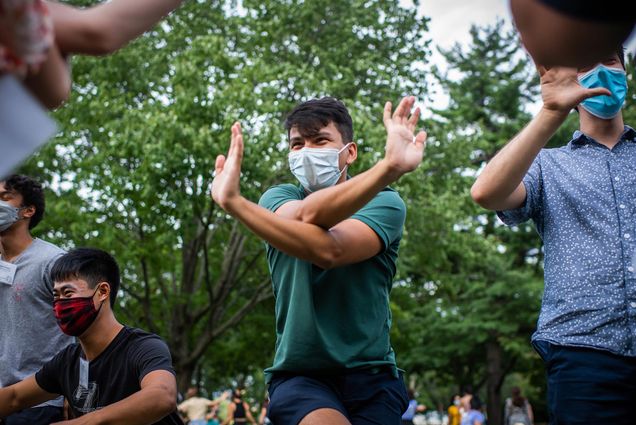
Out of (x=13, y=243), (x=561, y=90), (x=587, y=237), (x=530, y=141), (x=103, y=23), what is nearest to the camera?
(x=103, y=23)

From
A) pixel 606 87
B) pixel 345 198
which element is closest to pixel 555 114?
pixel 606 87

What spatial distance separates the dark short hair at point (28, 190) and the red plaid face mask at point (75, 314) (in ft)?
4.52

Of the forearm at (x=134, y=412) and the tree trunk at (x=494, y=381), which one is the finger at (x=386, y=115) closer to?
the forearm at (x=134, y=412)

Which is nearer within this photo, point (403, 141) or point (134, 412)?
point (403, 141)

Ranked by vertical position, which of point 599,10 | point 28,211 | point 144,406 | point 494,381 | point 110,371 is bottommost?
point 494,381

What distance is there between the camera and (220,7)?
2139 centimetres

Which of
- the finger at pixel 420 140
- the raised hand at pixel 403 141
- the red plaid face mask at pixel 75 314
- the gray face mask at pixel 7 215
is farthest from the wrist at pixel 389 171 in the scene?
the gray face mask at pixel 7 215

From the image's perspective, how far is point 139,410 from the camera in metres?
3.91

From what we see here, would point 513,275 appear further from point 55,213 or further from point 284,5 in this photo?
point 55,213

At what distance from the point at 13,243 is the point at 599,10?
4.78 meters

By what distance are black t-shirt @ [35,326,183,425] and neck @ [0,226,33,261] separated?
1118mm

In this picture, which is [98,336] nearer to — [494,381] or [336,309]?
[336,309]

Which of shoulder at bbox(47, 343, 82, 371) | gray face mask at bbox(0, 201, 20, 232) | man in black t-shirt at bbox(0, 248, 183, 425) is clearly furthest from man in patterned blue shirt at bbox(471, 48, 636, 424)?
gray face mask at bbox(0, 201, 20, 232)

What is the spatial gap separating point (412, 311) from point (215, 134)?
51.9ft
